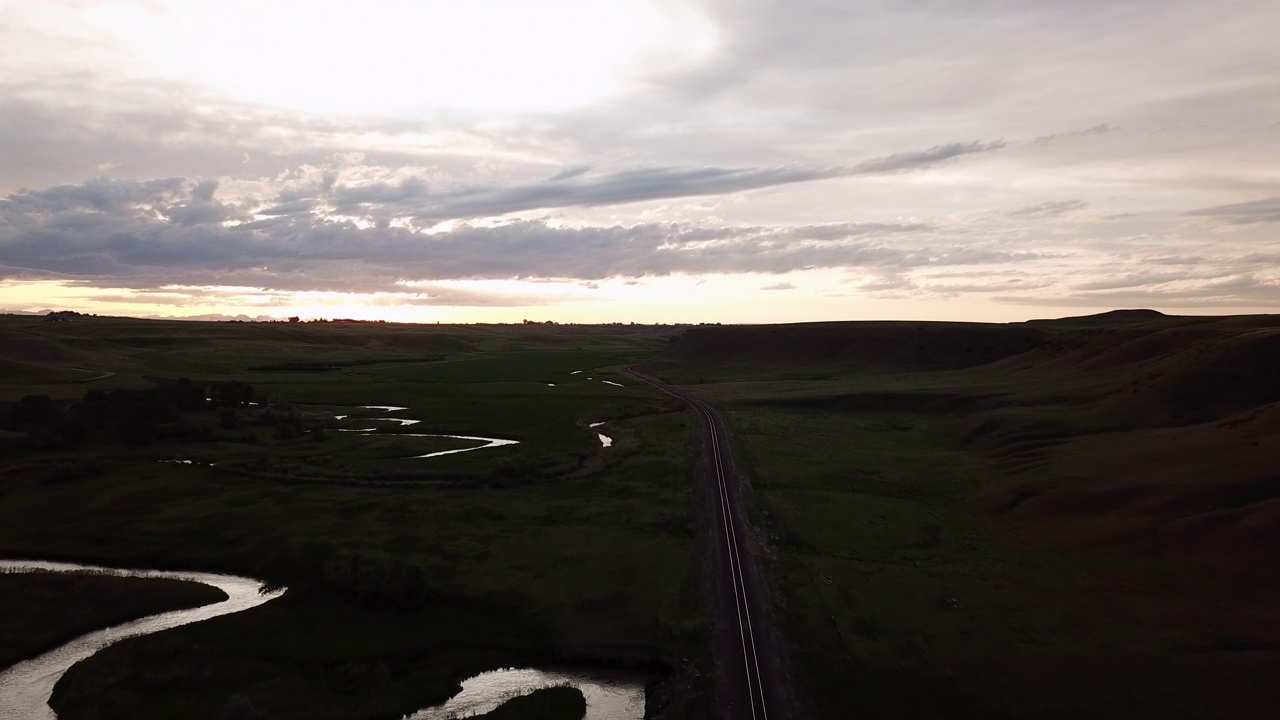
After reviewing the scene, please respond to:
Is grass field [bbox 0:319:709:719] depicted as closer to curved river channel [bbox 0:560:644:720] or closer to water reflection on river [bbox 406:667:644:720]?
water reflection on river [bbox 406:667:644:720]

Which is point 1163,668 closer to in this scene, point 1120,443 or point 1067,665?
point 1067,665

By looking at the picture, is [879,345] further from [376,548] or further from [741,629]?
[376,548]

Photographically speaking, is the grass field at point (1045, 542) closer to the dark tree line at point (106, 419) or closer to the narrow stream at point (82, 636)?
the narrow stream at point (82, 636)

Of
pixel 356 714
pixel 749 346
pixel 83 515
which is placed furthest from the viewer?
pixel 749 346

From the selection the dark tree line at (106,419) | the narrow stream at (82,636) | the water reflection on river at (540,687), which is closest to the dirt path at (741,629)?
the water reflection on river at (540,687)

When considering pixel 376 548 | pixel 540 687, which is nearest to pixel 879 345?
pixel 376 548

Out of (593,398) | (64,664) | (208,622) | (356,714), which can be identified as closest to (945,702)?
(356,714)
